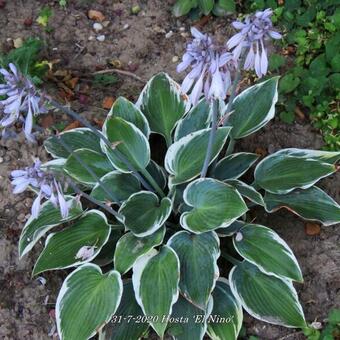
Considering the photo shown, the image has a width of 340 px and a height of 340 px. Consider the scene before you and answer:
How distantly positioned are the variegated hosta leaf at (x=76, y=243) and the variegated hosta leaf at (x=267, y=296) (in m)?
0.65

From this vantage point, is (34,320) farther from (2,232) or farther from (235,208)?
(235,208)

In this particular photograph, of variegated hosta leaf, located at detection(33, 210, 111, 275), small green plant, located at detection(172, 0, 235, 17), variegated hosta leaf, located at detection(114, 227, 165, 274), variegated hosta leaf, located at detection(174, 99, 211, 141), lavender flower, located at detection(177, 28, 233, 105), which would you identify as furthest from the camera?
small green plant, located at detection(172, 0, 235, 17)

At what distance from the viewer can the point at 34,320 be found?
287cm

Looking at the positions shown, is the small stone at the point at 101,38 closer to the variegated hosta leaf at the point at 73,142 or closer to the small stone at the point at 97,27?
the small stone at the point at 97,27

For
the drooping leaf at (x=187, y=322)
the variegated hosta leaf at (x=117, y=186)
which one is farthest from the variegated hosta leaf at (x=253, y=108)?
the drooping leaf at (x=187, y=322)

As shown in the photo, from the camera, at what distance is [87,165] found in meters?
2.95

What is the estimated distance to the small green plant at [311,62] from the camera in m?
3.19

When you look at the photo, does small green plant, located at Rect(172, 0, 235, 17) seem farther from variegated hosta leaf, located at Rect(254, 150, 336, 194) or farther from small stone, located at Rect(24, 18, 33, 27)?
variegated hosta leaf, located at Rect(254, 150, 336, 194)

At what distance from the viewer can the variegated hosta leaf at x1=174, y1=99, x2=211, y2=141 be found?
9.77 feet

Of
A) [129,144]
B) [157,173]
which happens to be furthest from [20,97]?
[157,173]

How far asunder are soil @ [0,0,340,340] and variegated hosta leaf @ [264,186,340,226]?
0.20 metres

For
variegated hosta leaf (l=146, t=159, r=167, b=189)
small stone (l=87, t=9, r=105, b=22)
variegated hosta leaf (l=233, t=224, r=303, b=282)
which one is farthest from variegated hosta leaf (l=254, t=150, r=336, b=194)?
small stone (l=87, t=9, r=105, b=22)

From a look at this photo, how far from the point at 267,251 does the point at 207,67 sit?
1.04m

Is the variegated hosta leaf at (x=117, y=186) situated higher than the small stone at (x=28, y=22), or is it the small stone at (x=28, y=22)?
the small stone at (x=28, y=22)
